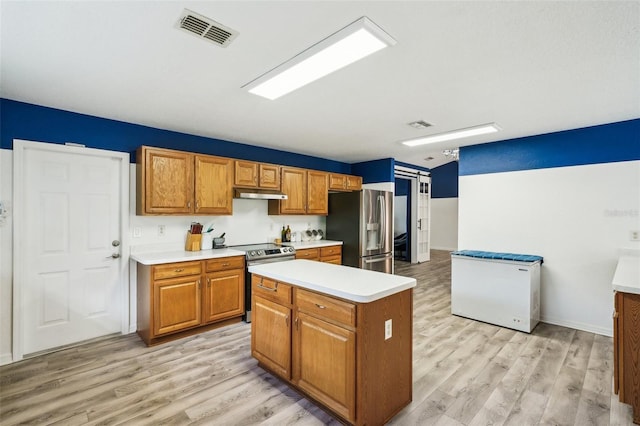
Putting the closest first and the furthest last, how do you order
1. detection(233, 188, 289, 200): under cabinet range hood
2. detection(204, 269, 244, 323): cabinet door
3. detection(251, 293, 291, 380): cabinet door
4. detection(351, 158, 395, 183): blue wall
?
detection(251, 293, 291, 380): cabinet door < detection(204, 269, 244, 323): cabinet door < detection(233, 188, 289, 200): under cabinet range hood < detection(351, 158, 395, 183): blue wall

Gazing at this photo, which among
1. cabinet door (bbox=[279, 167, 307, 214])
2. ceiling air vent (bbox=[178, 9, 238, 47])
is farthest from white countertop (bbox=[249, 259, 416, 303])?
cabinet door (bbox=[279, 167, 307, 214])

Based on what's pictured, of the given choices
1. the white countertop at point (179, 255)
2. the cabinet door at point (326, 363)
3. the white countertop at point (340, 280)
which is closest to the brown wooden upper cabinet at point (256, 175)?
the white countertop at point (179, 255)

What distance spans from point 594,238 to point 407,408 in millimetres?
3114

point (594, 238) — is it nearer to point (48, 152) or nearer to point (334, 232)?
point (334, 232)

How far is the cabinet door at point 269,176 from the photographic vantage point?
4.33m

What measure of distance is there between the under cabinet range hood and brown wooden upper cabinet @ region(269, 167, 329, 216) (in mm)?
149

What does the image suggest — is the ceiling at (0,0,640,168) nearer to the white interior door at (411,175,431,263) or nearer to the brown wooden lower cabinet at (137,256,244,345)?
the brown wooden lower cabinet at (137,256,244,345)

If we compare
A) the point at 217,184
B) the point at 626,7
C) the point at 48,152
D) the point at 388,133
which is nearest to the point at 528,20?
the point at 626,7

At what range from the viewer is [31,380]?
8.04ft

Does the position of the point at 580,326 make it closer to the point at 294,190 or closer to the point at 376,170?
the point at 376,170

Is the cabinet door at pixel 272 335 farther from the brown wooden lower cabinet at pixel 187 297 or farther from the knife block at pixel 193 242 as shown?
the knife block at pixel 193 242

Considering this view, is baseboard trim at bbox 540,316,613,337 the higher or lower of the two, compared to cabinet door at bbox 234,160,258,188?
lower

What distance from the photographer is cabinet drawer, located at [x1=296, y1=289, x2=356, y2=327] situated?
181cm

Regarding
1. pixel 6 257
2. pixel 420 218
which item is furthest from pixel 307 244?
pixel 420 218
